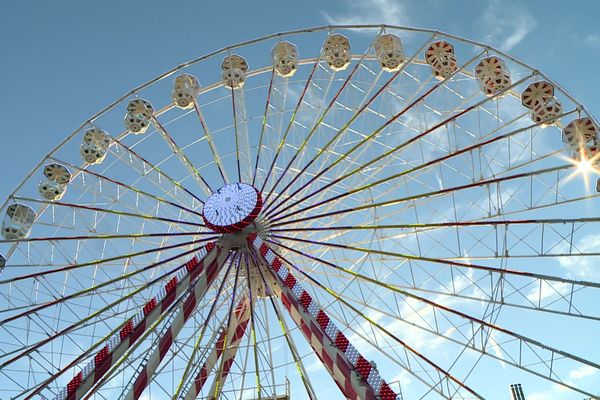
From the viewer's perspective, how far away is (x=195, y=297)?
52.9 feet

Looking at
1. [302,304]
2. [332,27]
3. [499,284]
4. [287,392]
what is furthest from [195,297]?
[332,27]

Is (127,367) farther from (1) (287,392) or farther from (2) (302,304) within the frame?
(1) (287,392)

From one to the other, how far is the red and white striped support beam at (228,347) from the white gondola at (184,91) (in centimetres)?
780

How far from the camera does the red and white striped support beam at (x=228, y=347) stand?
17.4m

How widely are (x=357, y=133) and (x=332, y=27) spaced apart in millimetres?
3783

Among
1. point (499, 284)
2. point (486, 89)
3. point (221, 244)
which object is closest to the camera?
point (499, 284)

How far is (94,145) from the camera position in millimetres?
21625

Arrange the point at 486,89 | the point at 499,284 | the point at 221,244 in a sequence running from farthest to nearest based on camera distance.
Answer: the point at 486,89 → the point at 221,244 → the point at 499,284

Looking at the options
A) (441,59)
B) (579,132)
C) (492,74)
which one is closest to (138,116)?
(441,59)

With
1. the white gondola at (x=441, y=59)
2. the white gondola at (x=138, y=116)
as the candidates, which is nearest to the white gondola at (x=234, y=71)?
the white gondola at (x=138, y=116)

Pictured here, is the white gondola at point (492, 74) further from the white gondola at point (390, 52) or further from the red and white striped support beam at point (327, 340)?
the red and white striped support beam at point (327, 340)

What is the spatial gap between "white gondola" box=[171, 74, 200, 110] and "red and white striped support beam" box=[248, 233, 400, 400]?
24.3 feet

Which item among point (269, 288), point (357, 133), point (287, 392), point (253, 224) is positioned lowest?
point (287, 392)

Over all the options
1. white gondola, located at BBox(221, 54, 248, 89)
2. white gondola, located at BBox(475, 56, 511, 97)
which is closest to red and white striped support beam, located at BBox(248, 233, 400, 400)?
white gondola, located at BBox(221, 54, 248, 89)
